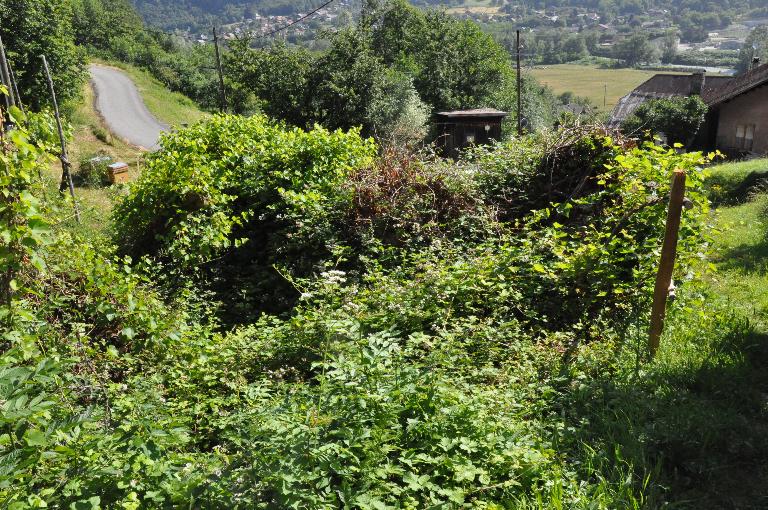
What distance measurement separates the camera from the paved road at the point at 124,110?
27.8 m

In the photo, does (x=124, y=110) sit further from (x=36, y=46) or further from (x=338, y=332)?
(x=338, y=332)

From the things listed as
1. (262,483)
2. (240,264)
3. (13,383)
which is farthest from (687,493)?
(240,264)

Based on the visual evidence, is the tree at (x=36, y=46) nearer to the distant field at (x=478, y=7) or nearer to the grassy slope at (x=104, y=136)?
the grassy slope at (x=104, y=136)

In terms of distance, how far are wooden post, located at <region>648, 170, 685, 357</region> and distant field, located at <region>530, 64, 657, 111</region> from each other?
2857 inches

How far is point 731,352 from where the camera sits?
15.5 feet

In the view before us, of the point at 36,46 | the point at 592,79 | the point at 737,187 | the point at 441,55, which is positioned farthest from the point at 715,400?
the point at 592,79

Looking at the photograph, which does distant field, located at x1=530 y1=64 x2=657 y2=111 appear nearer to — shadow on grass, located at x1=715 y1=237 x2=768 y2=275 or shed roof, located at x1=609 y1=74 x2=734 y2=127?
shed roof, located at x1=609 y1=74 x2=734 y2=127

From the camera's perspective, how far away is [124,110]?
32625 mm

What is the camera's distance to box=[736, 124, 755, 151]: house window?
2536cm

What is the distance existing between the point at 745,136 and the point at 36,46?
28.9 meters

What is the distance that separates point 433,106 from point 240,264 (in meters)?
30.9

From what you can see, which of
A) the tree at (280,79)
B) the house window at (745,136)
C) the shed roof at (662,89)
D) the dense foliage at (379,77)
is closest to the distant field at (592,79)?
the shed roof at (662,89)

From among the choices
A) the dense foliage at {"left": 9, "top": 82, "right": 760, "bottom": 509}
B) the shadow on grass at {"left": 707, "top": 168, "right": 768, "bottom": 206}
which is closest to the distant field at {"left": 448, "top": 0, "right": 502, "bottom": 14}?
the shadow on grass at {"left": 707, "top": 168, "right": 768, "bottom": 206}

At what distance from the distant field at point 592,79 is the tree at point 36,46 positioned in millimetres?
62522
